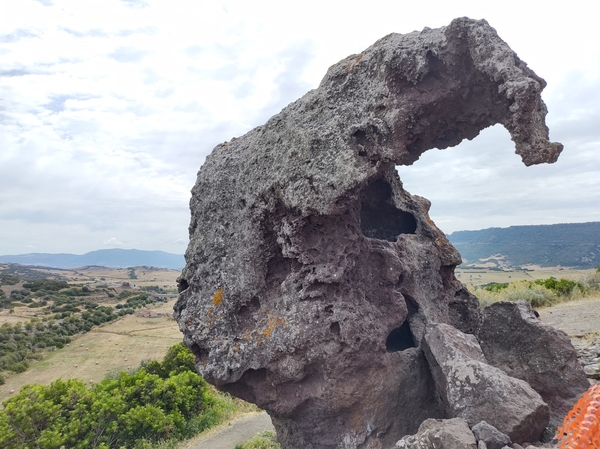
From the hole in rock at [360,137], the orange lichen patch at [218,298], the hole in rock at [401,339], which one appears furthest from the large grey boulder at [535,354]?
the orange lichen patch at [218,298]

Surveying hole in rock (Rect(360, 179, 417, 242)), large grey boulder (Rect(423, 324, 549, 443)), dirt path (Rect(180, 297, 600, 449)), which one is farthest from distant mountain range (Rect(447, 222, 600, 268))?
large grey boulder (Rect(423, 324, 549, 443))

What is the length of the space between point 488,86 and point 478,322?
4206mm

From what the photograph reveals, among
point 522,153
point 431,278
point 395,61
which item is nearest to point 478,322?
point 431,278

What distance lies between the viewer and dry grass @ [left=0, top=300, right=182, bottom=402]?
88.7 feet

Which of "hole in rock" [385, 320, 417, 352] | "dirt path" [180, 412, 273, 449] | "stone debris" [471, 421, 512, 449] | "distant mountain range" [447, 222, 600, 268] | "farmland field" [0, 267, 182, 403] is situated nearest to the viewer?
"stone debris" [471, 421, 512, 449]

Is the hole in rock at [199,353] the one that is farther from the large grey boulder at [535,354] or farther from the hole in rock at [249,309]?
the large grey boulder at [535,354]

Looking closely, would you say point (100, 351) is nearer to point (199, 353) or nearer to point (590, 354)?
point (199, 353)

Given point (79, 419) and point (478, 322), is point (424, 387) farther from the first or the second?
point (79, 419)

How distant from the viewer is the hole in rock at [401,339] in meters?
7.56

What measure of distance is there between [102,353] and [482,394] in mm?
33654

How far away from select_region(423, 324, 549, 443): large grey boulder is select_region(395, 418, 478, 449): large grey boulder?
642 millimetres

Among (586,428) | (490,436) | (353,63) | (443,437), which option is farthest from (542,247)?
(586,428)

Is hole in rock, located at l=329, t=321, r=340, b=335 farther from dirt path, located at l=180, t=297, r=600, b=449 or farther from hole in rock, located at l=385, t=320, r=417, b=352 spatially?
dirt path, located at l=180, t=297, r=600, b=449

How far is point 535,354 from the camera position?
6.76m
